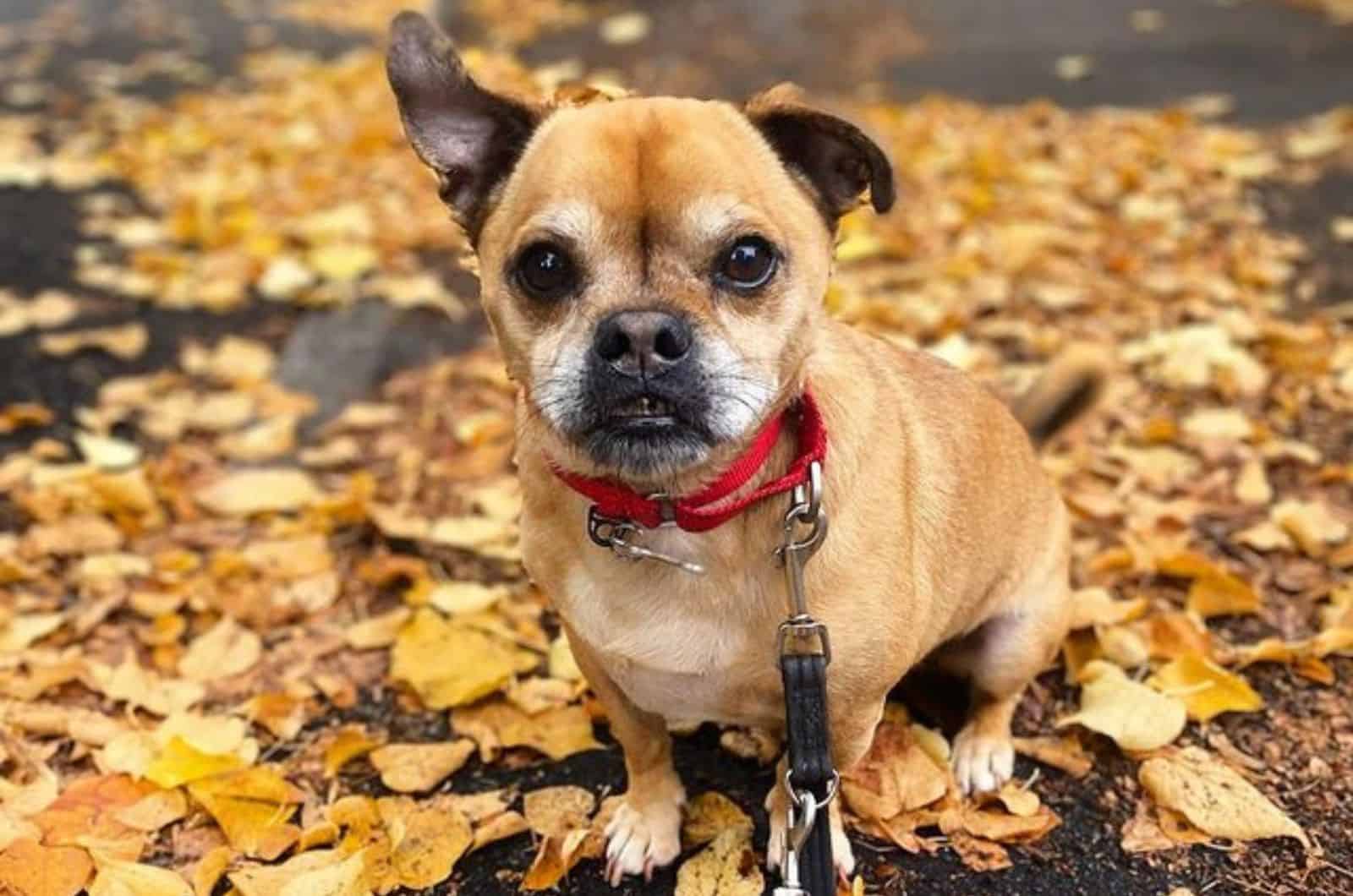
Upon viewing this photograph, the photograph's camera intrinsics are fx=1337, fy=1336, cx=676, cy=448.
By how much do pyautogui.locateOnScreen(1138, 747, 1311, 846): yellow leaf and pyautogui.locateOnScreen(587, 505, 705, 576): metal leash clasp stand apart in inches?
46.5

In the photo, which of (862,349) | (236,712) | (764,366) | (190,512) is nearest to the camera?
(764,366)

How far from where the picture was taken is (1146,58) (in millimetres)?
8812

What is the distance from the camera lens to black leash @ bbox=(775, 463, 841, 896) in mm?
2277

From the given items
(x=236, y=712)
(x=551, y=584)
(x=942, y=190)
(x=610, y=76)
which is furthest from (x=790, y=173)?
(x=610, y=76)

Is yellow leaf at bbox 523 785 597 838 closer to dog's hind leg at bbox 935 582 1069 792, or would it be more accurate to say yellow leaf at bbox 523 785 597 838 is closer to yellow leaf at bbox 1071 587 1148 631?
dog's hind leg at bbox 935 582 1069 792

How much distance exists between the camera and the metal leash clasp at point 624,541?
2432 millimetres

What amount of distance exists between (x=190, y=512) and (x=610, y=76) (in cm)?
584

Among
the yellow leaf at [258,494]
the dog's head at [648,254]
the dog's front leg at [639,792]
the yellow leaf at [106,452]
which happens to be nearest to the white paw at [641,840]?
the dog's front leg at [639,792]

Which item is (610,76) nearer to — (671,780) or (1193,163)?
(1193,163)

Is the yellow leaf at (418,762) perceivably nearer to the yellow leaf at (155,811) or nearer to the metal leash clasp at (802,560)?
the yellow leaf at (155,811)

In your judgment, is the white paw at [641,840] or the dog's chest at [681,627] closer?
the dog's chest at [681,627]

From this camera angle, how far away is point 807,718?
2305 mm

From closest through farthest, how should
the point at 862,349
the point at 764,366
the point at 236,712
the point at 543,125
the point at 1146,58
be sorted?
the point at 764,366 < the point at 543,125 < the point at 862,349 < the point at 236,712 < the point at 1146,58

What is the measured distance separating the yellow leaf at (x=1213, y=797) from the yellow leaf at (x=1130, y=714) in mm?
53
